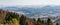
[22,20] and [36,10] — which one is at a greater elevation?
[36,10]

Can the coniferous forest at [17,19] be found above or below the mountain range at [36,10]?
below

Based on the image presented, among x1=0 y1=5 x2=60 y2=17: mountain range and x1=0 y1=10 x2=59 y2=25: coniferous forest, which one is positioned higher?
x1=0 y1=5 x2=60 y2=17: mountain range

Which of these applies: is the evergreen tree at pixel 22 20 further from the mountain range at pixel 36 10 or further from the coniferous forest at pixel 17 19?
the mountain range at pixel 36 10

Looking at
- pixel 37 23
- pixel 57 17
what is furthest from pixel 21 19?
pixel 57 17

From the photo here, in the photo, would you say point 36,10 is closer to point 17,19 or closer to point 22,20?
point 22,20

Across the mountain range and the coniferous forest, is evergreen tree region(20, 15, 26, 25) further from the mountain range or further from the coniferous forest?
the mountain range

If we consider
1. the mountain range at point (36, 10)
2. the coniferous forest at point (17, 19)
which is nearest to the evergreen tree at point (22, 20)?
the coniferous forest at point (17, 19)

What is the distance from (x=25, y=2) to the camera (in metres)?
3.67

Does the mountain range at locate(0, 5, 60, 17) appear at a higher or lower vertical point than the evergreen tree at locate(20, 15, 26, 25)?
higher

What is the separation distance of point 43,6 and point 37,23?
555mm

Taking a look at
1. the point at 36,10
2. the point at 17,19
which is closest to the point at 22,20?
the point at 17,19

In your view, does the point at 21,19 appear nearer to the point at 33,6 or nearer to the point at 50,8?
the point at 33,6

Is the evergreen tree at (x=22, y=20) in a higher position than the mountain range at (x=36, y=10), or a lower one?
lower

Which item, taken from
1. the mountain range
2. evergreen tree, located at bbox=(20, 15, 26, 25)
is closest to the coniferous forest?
evergreen tree, located at bbox=(20, 15, 26, 25)
